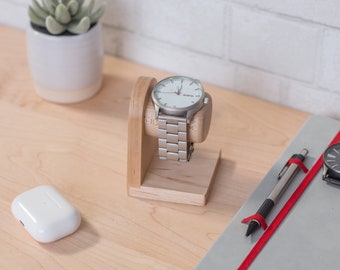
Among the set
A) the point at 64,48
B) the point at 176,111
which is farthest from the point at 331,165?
the point at 64,48

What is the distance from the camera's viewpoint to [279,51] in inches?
50.5

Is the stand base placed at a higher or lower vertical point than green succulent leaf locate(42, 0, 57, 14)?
lower

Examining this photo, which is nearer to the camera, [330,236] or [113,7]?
[330,236]

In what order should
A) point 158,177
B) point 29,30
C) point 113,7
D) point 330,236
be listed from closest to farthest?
point 330,236 → point 158,177 → point 29,30 → point 113,7

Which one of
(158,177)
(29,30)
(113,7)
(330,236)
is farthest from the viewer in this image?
(113,7)

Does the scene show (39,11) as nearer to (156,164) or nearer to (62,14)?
(62,14)

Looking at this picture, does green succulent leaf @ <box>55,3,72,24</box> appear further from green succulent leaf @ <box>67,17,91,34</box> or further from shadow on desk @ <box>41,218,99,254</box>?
shadow on desk @ <box>41,218,99,254</box>

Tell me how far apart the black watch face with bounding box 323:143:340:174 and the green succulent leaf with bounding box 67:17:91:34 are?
0.43 meters

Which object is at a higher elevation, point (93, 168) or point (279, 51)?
point (279, 51)

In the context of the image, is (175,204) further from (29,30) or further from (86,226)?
(29,30)

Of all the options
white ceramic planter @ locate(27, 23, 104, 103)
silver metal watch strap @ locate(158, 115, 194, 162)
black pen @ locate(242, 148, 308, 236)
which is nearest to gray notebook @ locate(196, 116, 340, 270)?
black pen @ locate(242, 148, 308, 236)

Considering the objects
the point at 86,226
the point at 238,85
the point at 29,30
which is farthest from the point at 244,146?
the point at 29,30

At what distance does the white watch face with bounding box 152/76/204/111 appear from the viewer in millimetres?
1068

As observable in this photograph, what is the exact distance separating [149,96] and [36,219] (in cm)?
23
